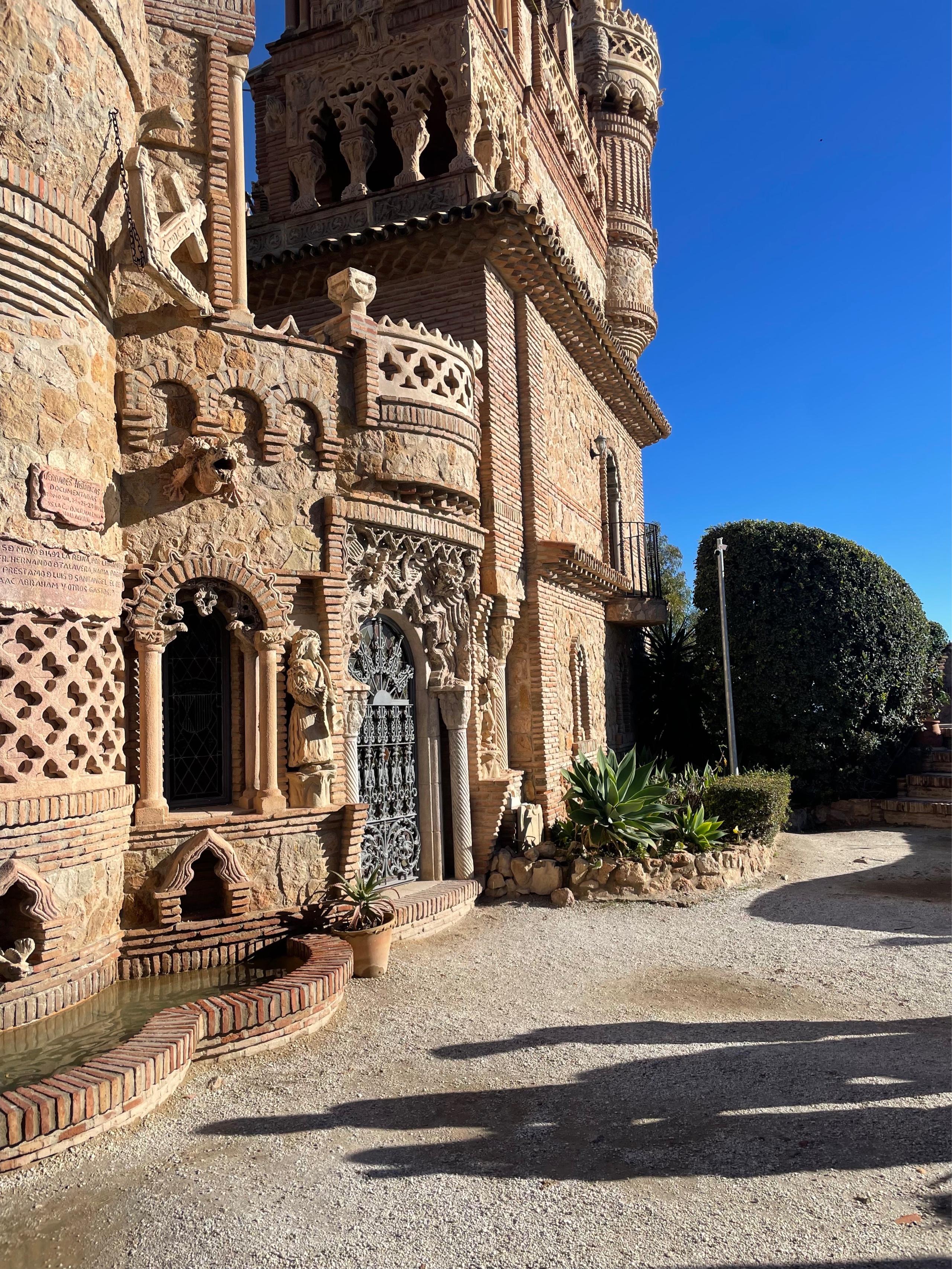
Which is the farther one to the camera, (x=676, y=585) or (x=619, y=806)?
(x=676, y=585)

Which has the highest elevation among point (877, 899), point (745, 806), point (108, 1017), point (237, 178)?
point (237, 178)

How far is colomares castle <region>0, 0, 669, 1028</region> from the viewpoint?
6168mm

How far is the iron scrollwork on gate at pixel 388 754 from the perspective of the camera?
9.12 metres

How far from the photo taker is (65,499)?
630 cm

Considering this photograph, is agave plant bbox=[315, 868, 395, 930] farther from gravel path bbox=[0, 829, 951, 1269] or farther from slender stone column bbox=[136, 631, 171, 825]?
slender stone column bbox=[136, 631, 171, 825]

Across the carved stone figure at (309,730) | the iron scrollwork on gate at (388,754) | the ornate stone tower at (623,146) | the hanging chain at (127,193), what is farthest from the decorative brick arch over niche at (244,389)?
the ornate stone tower at (623,146)

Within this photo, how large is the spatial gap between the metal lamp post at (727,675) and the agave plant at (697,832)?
433 cm

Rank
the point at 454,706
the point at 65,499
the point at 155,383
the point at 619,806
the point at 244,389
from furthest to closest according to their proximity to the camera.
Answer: the point at 619,806 < the point at 454,706 < the point at 244,389 < the point at 155,383 < the point at 65,499

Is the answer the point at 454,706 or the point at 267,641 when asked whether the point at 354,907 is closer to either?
the point at 267,641

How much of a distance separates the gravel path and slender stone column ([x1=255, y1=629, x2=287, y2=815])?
195 cm

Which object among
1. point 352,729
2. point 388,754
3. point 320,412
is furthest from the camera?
point 388,754

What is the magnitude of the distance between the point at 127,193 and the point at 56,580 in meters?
3.29

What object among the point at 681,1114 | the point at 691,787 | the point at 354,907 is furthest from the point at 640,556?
the point at 681,1114

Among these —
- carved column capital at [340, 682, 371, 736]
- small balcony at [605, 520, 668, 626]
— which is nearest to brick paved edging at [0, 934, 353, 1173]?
carved column capital at [340, 682, 371, 736]
